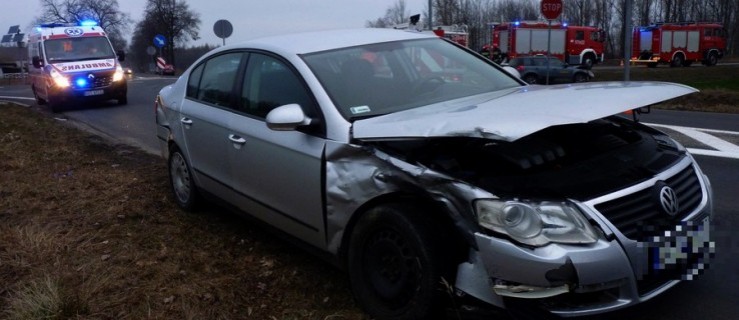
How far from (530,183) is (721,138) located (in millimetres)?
7406

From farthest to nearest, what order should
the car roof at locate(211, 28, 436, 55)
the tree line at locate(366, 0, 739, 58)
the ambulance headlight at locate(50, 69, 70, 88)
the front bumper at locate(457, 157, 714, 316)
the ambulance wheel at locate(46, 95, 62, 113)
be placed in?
the tree line at locate(366, 0, 739, 58)
the ambulance wheel at locate(46, 95, 62, 113)
the ambulance headlight at locate(50, 69, 70, 88)
the car roof at locate(211, 28, 436, 55)
the front bumper at locate(457, 157, 714, 316)

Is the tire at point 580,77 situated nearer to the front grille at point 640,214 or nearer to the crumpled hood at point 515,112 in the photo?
the crumpled hood at point 515,112

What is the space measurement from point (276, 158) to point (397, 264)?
116 centimetres

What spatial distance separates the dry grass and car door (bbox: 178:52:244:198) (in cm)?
47

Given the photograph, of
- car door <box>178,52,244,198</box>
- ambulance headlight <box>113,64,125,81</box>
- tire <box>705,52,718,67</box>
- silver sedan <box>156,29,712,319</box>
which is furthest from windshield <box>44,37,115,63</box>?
tire <box>705,52,718,67</box>

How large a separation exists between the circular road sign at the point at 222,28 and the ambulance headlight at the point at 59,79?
160 inches

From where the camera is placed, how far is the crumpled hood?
9.26 ft

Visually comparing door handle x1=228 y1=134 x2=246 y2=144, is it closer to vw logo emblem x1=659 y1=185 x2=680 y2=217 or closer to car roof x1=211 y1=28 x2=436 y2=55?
car roof x1=211 y1=28 x2=436 y2=55

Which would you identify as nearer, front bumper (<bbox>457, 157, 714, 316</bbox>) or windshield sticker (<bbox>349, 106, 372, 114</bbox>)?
front bumper (<bbox>457, 157, 714, 316</bbox>)

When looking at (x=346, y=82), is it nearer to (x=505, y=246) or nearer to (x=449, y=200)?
(x=449, y=200)

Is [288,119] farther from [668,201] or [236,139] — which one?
[668,201]

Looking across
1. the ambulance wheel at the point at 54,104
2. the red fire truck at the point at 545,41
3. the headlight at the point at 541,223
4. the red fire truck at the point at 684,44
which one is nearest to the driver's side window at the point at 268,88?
the headlight at the point at 541,223

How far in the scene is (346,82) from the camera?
12.6 ft

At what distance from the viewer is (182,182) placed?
17.9 ft
